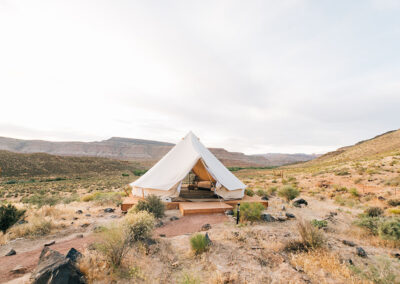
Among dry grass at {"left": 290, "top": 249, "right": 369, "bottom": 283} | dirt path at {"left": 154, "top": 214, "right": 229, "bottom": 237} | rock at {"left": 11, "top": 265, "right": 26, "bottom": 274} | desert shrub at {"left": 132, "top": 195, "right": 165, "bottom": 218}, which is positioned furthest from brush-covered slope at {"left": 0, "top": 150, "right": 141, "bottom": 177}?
dry grass at {"left": 290, "top": 249, "right": 369, "bottom": 283}

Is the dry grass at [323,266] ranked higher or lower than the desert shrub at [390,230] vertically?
lower

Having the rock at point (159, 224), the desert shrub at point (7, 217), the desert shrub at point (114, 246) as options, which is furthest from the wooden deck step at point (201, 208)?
the desert shrub at point (7, 217)

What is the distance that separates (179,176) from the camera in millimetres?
8234

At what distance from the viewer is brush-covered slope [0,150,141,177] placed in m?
31.2

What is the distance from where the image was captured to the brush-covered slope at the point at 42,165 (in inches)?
1230

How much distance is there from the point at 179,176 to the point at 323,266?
573cm

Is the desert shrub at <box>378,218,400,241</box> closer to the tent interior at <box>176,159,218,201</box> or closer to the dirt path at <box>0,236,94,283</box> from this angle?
the tent interior at <box>176,159,218,201</box>

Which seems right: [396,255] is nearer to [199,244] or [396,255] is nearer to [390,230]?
[390,230]

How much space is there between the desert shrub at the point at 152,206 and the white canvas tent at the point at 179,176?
1.04 m

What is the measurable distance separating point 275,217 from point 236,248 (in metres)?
3.24

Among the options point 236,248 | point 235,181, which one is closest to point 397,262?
point 236,248

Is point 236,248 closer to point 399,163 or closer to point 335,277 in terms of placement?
point 335,277

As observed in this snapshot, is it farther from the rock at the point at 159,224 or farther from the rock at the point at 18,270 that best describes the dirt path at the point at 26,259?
the rock at the point at 159,224

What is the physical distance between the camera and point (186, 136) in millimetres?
10344
